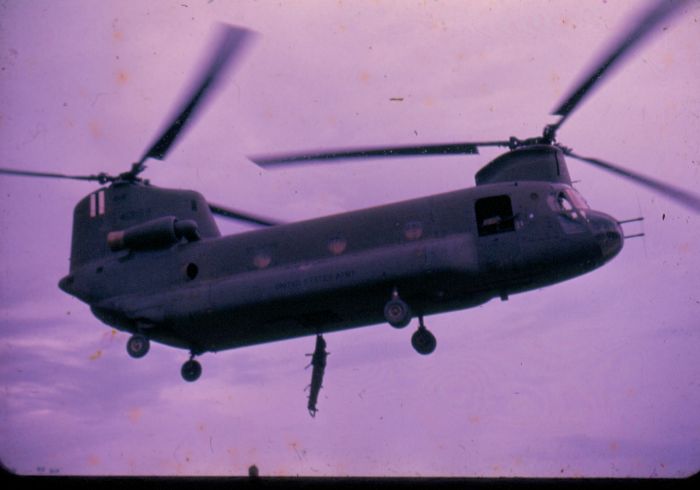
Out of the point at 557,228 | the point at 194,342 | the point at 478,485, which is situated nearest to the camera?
the point at 478,485

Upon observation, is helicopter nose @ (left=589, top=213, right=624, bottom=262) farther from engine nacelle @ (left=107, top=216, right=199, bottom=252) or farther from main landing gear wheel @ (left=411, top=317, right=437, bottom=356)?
engine nacelle @ (left=107, top=216, right=199, bottom=252)

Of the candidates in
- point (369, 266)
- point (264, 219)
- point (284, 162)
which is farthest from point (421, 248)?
point (264, 219)

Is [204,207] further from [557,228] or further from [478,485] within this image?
[478,485]

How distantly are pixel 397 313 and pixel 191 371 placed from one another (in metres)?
5.84

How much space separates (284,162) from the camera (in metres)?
11.8

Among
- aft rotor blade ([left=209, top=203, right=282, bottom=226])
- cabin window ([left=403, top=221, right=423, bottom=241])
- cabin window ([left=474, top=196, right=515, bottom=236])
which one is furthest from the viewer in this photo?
aft rotor blade ([left=209, top=203, right=282, bottom=226])

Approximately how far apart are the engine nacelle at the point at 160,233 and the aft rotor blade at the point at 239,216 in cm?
95

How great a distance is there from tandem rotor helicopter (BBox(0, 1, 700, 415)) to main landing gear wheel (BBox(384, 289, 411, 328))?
0.02 meters

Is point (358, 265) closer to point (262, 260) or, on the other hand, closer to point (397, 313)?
point (397, 313)

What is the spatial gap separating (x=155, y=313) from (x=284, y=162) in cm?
438

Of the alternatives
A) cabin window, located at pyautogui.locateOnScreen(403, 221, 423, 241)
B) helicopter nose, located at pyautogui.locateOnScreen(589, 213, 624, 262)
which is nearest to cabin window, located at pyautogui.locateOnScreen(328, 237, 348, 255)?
cabin window, located at pyautogui.locateOnScreen(403, 221, 423, 241)

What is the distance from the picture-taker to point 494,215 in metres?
12.1

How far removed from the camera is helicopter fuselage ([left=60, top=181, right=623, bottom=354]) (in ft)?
38.4

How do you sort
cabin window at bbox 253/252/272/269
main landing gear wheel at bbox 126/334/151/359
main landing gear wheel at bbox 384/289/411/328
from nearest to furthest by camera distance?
main landing gear wheel at bbox 384/289/411/328 < cabin window at bbox 253/252/272/269 < main landing gear wheel at bbox 126/334/151/359
